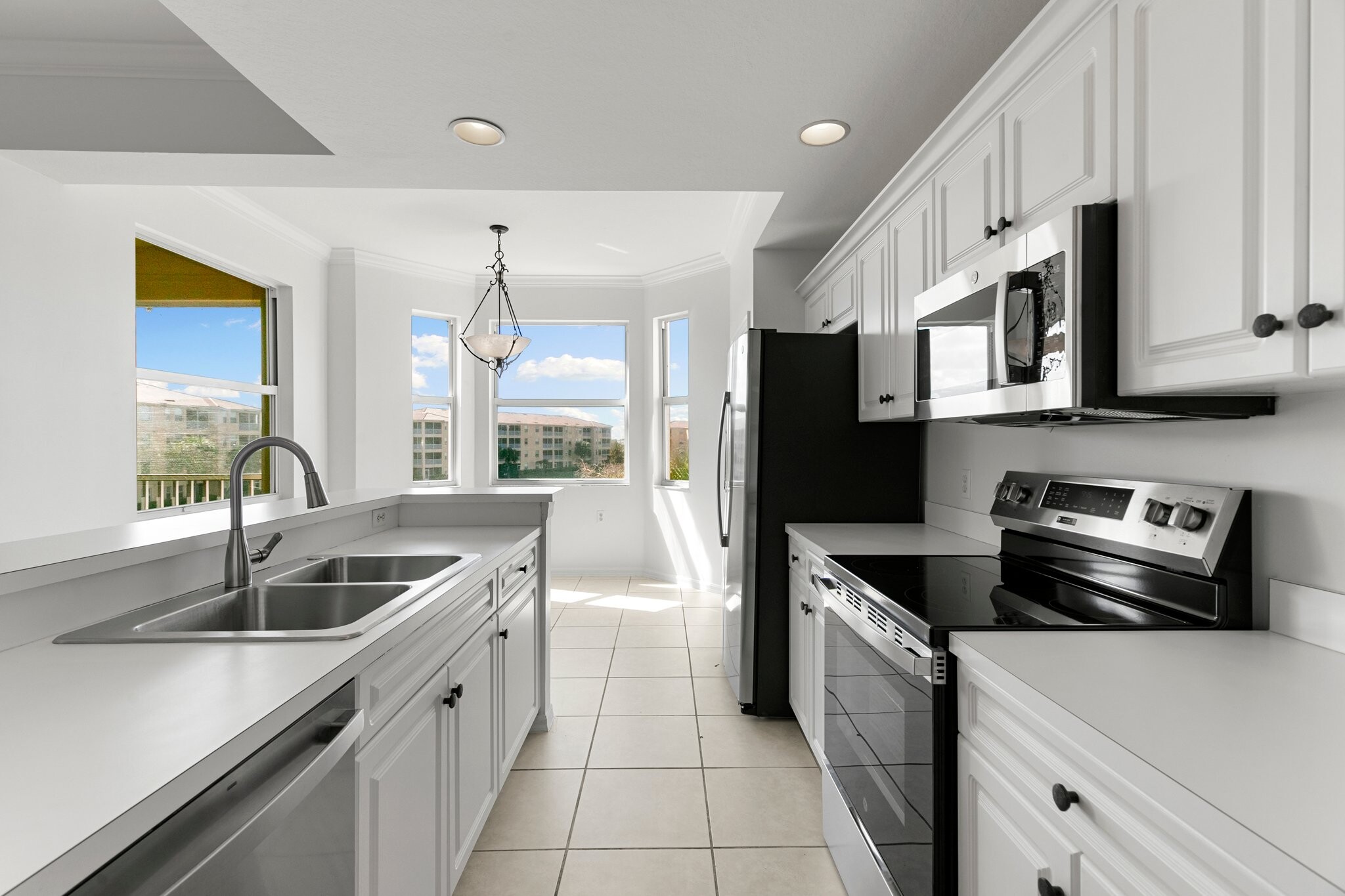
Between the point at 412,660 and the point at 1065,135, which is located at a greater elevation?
→ the point at 1065,135

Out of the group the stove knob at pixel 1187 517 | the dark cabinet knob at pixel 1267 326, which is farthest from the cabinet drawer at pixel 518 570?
the dark cabinet knob at pixel 1267 326

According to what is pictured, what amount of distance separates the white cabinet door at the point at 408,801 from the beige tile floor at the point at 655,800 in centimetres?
46

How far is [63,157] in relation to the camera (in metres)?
2.65

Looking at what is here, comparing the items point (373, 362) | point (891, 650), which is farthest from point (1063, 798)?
point (373, 362)

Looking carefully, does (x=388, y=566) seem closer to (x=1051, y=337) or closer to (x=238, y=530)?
(x=238, y=530)

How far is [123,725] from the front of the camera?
2.66ft

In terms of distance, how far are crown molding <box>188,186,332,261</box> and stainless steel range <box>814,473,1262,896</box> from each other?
4.11m

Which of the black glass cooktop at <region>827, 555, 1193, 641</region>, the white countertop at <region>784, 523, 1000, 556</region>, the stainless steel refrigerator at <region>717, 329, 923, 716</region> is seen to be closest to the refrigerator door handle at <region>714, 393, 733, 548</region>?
the stainless steel refrigerator at <region>717, 329, 923, 716</region>

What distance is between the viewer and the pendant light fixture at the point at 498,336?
175 inches

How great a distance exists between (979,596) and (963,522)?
38.9 inches

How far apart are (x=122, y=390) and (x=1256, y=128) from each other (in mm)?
4336

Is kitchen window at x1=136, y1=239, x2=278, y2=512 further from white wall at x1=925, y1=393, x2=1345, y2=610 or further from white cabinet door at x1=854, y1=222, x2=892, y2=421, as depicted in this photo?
white wall at x1=925, y1=393, x2=1345, y2=610

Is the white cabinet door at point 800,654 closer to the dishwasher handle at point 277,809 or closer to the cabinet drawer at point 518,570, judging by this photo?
the cabinet drawer at point 518,570

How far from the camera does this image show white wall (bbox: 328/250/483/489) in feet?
16.9
